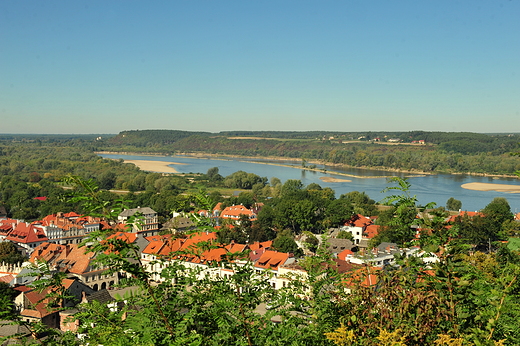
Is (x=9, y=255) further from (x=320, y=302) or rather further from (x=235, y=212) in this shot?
(x=320, y=302)

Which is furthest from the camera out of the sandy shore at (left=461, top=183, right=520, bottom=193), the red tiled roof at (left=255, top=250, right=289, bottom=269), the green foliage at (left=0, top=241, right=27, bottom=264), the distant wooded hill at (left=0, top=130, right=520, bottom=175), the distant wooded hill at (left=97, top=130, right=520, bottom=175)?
the distant wooded hill at (left=0, top=130, right=520, bottom=175)

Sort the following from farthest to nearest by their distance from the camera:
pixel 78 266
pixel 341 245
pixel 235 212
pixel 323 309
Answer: pixel 235 212
pixel 341 245
pixel 78 266
pixel 323 309

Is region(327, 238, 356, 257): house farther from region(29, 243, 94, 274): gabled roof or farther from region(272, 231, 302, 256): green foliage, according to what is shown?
region(29, 243, 94, 274): gabled roof

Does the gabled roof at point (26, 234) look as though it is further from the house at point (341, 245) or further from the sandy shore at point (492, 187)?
the sandy shore at point (492, 187)

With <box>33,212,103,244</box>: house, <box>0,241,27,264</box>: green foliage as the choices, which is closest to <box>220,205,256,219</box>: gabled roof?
<box>33,212,103,244</box>: house

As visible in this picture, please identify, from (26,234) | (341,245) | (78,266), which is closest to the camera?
(78,266)

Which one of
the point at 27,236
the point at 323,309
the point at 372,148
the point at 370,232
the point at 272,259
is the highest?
the point at 323,309

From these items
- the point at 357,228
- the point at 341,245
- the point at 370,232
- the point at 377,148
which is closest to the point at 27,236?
the point at 341,245

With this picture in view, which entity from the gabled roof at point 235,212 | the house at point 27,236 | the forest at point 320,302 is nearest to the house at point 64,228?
the house at point 27,236
